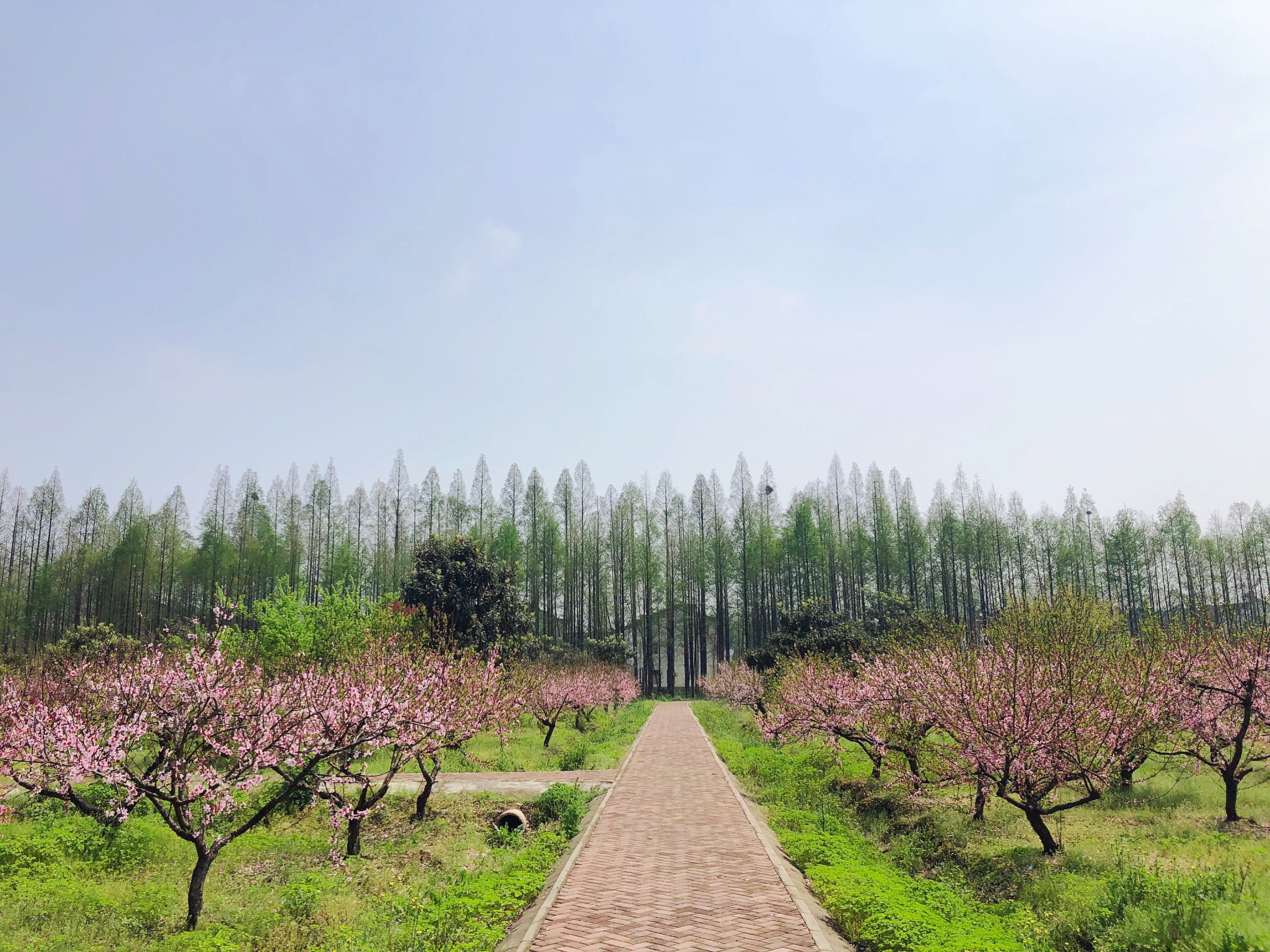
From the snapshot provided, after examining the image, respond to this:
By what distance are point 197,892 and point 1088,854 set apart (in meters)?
12.1

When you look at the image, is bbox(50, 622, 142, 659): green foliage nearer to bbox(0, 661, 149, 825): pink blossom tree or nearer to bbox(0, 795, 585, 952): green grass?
bbox(0, 795, 585, 952): green grass

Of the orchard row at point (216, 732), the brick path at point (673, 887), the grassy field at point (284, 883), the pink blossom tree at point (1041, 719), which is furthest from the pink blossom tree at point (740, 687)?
the orchard row at point (216, 732)

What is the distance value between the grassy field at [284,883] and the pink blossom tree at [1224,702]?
11874mm

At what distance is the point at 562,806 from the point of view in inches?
557

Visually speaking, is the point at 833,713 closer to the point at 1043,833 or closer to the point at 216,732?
the point at 1043,833

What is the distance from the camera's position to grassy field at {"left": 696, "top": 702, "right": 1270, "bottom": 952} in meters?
7.18

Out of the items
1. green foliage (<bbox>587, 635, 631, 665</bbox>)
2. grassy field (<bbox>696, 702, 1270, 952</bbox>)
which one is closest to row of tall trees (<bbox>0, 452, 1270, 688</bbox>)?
green foliage (<bbox>587, 635, 631, 665</bbox>)

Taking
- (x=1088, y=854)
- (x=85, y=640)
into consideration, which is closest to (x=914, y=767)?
(x=1088, y=854)

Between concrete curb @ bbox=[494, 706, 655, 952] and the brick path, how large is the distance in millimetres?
75

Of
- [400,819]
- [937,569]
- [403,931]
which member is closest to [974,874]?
[403,931]

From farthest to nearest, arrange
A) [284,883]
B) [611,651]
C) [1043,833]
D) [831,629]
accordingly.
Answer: [611,651] → [831,629] → [1043,833] → [284,883]

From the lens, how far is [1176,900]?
7.40 m

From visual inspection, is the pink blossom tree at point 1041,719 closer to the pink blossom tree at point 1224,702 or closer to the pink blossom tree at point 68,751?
the pink blossom tree at point 1224,702

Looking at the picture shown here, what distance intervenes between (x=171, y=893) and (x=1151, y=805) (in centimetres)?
1731
